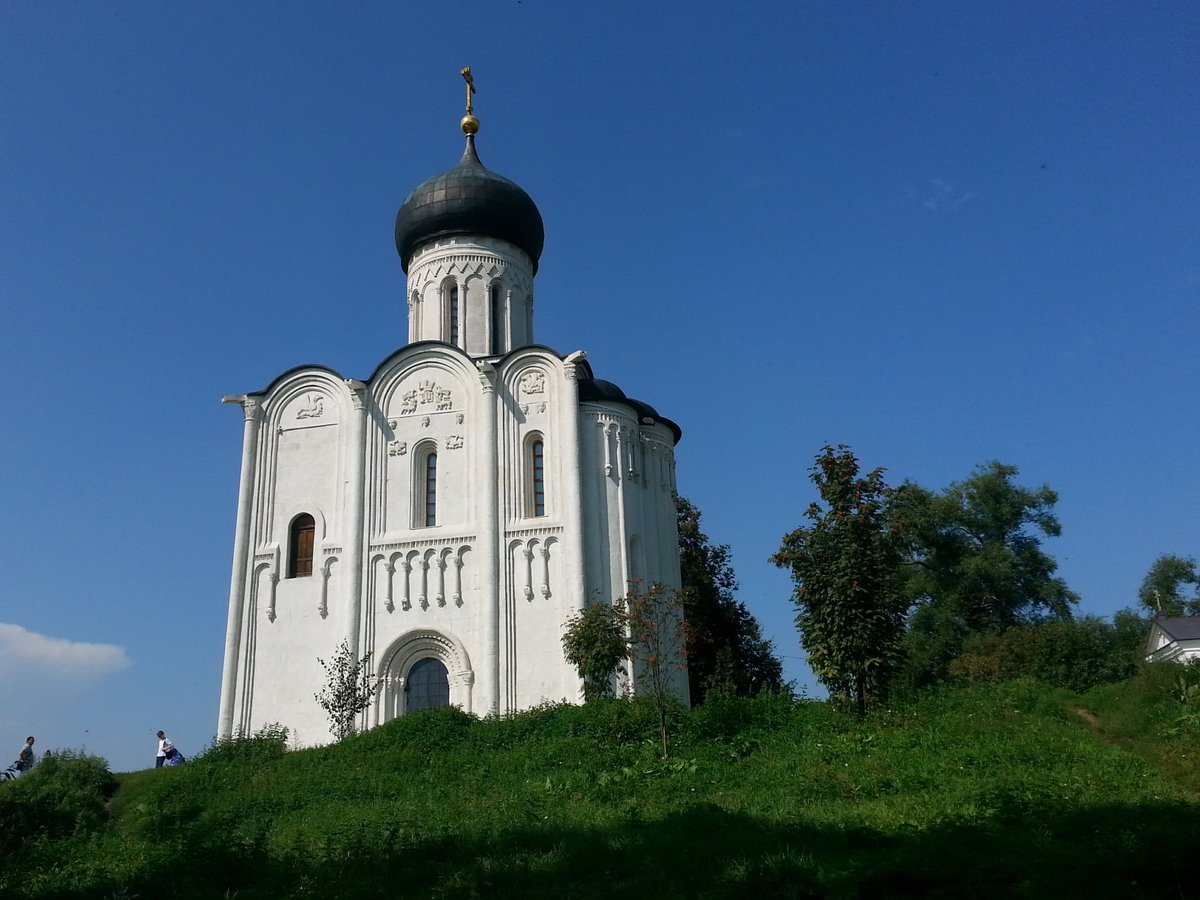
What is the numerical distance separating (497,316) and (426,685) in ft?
27.2

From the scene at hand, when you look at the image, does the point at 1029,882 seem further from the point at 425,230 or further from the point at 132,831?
the point at 425,230

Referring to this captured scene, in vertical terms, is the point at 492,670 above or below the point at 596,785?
above

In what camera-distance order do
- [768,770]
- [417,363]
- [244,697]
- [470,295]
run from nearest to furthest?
[768,770] → [244,697] → [417,363] → [470,295]

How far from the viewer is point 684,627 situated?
17297mm

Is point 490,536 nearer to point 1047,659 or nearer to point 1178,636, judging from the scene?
point 1047,659

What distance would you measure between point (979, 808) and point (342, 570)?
13.1m

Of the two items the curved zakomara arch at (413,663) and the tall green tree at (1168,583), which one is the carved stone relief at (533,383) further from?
the tall green tree at (1168,583)

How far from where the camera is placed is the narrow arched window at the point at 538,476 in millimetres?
19688

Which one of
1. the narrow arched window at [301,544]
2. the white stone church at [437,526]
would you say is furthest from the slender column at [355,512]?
the narrow arched window at [301,544]

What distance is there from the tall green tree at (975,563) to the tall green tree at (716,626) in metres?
3.68

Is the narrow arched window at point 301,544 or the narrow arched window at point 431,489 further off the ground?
the narrow arched window at point 431,489

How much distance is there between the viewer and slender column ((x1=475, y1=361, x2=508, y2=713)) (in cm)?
1838

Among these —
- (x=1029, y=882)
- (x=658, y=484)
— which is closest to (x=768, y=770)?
(x=1029, y=882)

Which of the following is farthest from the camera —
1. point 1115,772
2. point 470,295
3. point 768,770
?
point 470,295
